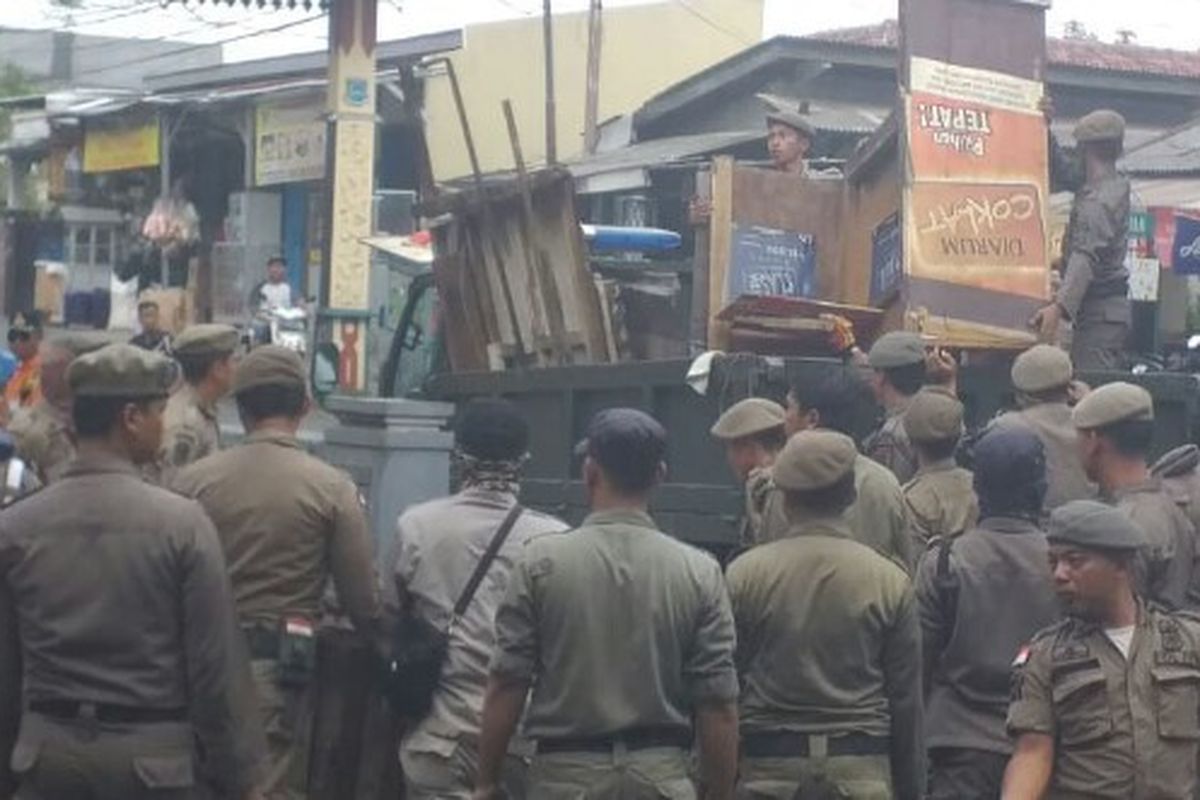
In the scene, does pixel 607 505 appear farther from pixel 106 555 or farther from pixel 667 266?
pixel 667 266

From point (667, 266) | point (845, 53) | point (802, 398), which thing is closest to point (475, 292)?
point (667, 266)

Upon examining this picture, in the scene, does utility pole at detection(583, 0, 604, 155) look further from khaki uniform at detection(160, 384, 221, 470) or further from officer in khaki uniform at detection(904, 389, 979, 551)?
officer in khaki uniform at detection(904, 389, 979, 551)

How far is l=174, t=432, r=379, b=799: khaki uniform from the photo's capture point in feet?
24.8

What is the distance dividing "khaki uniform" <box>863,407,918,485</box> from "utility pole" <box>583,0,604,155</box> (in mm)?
20961

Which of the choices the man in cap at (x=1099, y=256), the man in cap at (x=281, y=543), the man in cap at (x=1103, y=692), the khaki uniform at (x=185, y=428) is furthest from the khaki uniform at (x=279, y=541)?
the man in cap at (x=1099, y=256)

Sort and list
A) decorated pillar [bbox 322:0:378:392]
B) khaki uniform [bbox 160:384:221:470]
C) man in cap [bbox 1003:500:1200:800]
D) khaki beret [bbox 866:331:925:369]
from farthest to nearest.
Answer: decorated pillar [bbox 322:0:378:392] < khaki beret [bbox 866:331:925:369] < khaki uniform [bbox 160:384:221:470] < man in cap [bbox 1003:500:1200:800]

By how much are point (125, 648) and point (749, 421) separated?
108 inches

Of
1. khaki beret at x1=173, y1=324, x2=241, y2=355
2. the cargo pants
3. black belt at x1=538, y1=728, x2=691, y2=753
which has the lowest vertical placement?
the cargo pants

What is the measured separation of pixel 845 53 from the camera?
→ 26.2 m

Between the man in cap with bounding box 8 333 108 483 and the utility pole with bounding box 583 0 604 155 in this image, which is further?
the utility pole with bounding box 583 0 604 155

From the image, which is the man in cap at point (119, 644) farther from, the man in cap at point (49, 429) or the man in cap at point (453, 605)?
the man in cap at point (49, 429)

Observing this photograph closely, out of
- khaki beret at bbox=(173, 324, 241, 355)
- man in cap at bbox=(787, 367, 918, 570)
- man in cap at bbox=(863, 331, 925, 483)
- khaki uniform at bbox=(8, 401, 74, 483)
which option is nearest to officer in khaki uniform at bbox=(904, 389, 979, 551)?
man in cap at bbox=(787, 367, 918, 570)

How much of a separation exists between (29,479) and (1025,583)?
370cm

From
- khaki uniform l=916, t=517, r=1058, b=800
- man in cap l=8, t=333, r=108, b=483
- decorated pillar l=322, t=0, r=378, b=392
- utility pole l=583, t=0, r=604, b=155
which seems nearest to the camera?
khaki uniform l=916, t=517, r=1058, b=800
